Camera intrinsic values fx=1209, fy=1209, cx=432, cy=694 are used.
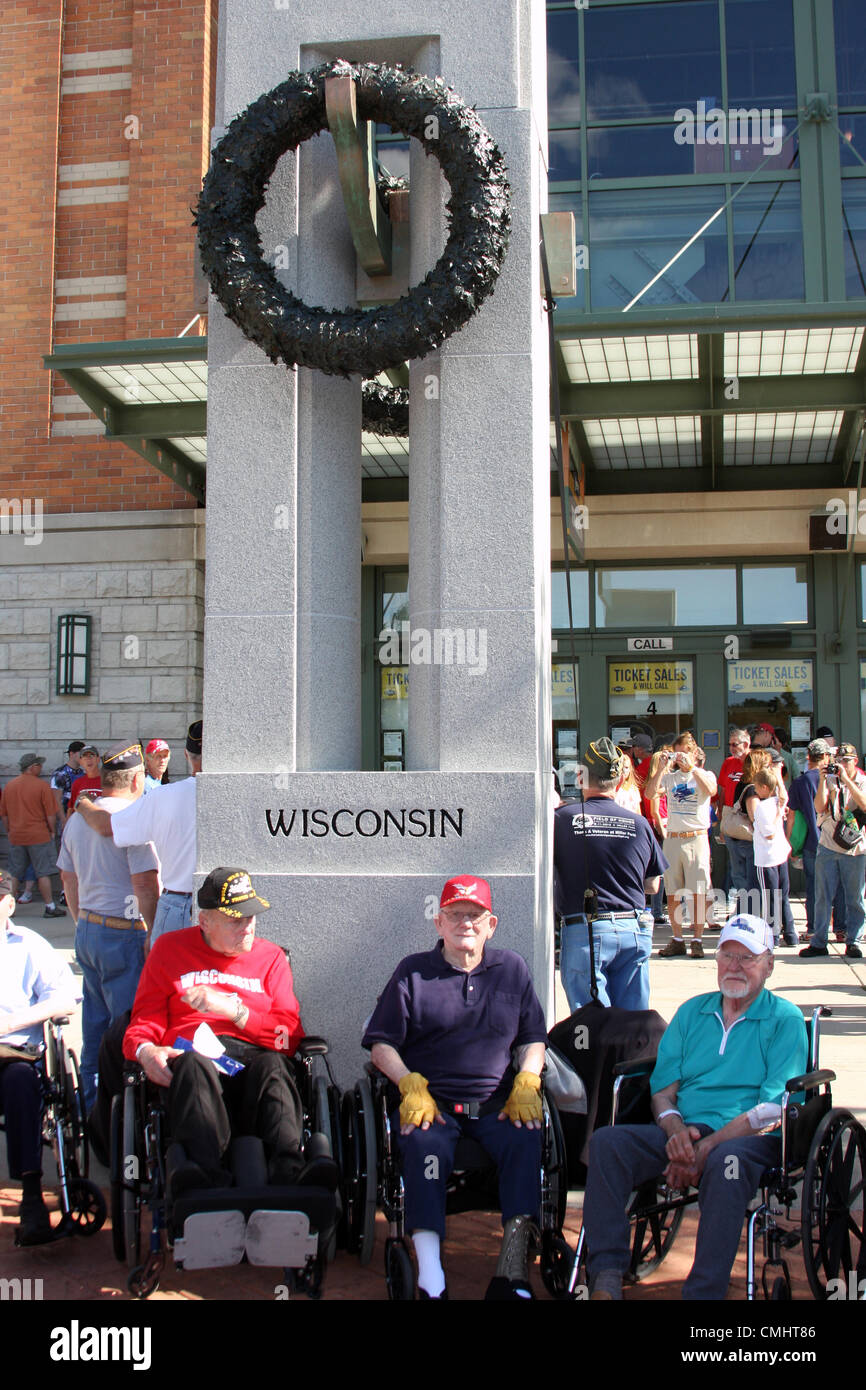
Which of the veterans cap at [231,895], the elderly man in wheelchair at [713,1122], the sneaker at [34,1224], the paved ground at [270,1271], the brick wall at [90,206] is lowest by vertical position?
the paved ground at [270,1271]

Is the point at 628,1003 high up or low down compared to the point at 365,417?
down

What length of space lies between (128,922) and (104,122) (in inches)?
494

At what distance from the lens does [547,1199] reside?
167 inches

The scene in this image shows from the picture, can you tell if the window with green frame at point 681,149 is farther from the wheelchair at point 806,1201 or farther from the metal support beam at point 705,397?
the wheelchair at point 806,1201

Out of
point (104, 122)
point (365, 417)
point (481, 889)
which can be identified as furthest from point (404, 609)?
point (481, 889)

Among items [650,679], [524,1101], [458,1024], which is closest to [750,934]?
[524,1101]

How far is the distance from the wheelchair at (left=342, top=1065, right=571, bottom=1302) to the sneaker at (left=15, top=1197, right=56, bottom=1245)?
1118 millimetres

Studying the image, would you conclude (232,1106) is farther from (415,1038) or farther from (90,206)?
(90,206)

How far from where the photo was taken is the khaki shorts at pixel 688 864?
1090 centimetres

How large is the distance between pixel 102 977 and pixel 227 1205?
2255 millimetres

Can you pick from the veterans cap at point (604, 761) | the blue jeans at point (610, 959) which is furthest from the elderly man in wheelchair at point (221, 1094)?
the veterans cap at point (604, 761)

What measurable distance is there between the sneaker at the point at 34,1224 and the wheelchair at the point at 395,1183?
1.12 metres

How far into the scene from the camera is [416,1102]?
164 inches
